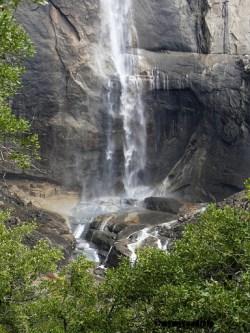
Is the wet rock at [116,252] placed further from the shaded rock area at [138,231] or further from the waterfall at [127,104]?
the waterfall at [127,104]

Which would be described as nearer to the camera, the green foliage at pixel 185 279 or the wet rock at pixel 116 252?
the green foliage at pixel 185 279

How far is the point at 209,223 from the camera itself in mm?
10586

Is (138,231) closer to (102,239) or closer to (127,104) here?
(102,239)

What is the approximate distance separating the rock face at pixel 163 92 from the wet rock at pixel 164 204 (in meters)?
3.82

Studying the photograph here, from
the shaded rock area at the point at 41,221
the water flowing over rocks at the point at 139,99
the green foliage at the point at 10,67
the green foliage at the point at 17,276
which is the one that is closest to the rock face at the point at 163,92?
the water flowing over rocks at the point at 139,99

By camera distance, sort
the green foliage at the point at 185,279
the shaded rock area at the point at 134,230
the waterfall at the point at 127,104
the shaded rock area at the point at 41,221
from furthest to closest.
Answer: the waterfall at the point at 127,104, the shaded rock area at the point at 41,221, the shaded rock area at the point at 134,230, the green foliage at the point at 185,279

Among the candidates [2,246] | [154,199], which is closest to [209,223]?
[2,246]

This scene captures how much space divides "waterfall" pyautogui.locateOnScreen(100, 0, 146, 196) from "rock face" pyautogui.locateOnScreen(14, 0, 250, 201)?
2.23 ft

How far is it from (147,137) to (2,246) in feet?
109

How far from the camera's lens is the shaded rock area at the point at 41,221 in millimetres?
33469

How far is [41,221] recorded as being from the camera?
36.6m

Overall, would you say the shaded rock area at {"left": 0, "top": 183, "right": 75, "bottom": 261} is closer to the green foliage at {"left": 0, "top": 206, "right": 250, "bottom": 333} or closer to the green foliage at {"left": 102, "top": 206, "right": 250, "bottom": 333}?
the green foliage at {"left": 0, "top": 206, "right": 250, "bottom": 333}

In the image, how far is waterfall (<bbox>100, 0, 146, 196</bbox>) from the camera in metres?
45.5

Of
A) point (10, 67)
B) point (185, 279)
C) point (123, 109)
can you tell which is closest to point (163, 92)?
point (123, 109)
